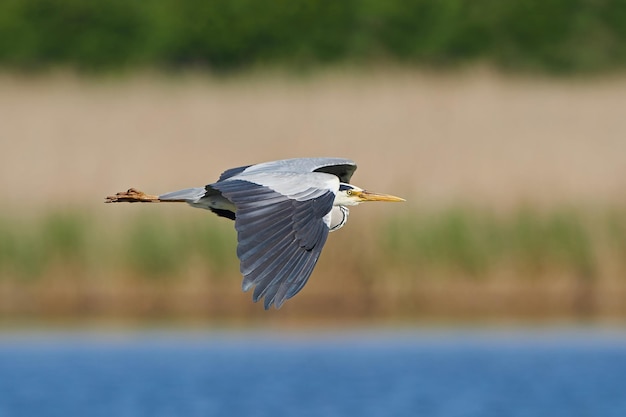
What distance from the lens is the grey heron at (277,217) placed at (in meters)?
5.16

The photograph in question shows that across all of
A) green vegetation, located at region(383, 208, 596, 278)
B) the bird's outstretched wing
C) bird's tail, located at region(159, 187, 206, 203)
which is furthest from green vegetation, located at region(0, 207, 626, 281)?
the bird's outstretched wing

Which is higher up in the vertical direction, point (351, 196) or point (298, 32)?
point (298, 32)

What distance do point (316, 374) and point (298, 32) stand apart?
10596 millimetres

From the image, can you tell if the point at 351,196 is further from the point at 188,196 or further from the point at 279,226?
the point at 279,226

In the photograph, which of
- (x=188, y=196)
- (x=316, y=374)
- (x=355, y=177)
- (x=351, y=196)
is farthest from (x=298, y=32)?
(x=188, y=196)

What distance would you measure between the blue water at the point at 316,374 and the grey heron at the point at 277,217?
10.3 feet

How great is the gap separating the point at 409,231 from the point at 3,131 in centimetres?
341

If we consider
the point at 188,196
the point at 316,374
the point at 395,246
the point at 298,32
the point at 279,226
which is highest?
the point at 298,32

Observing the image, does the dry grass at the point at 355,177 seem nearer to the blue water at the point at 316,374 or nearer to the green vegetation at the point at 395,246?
the green vegetation at the point at 395,246

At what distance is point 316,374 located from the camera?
408 inches

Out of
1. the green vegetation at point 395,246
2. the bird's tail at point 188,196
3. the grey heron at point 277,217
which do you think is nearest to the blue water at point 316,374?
the green vegetation at point 395,246

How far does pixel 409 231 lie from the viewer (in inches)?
428

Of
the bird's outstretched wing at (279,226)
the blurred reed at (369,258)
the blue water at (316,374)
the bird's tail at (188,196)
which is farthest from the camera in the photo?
the blurred reed at (369,258)

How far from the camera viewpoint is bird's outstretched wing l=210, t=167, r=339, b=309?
5.15m
